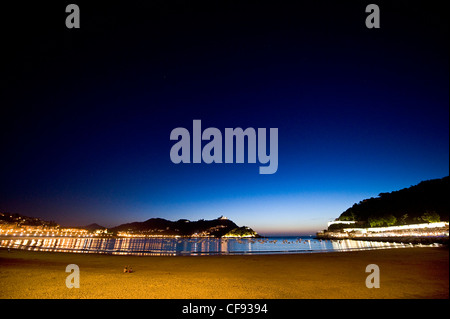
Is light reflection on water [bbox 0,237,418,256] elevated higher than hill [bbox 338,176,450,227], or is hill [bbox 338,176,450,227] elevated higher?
hill [bbox 338,176,450,227]

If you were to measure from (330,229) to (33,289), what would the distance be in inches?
8112

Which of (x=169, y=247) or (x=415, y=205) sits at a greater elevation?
(x=415, y=205)

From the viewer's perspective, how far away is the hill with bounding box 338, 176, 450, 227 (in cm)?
8688

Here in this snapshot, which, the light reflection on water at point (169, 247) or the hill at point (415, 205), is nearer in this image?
the light reflection on water at point (169, 247)

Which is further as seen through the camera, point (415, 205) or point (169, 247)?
point (415, 205)

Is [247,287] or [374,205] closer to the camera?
[247,287]

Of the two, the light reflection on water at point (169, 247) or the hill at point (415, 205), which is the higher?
the hill at point (415, 205)

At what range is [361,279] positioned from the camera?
1307 centimetres

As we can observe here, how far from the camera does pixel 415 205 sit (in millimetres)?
101562

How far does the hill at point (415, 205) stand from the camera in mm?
86875

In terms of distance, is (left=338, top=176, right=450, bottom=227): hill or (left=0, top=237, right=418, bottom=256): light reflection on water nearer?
(left=0, top=237, right=418, bottom=256): light reflection on water
